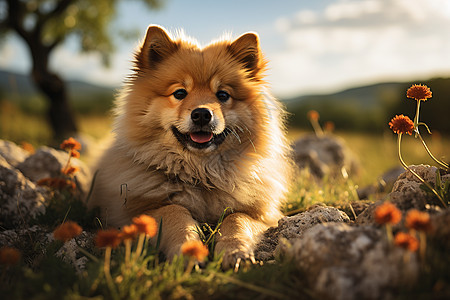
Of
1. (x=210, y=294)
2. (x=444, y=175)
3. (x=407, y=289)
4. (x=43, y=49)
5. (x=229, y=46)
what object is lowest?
(x=210, y=294)

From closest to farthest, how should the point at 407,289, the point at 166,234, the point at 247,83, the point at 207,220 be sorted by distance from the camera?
1. the point at 407,289
2. the point at 166,234
3. the point at 207,220
4. the point at 247,83

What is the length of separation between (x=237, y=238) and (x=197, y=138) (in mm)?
954

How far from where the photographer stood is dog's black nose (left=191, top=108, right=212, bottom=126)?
278 centimetres

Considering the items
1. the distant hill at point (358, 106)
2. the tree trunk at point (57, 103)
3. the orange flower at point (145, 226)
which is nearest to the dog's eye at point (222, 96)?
the orange flower at point (145, 226)

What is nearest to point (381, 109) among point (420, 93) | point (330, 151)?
point (330, 151)

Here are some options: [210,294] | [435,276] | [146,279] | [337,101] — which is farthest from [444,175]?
[337,101]

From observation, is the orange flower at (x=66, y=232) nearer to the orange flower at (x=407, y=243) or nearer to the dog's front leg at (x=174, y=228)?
the dog's front leg at (x=174, y=228)

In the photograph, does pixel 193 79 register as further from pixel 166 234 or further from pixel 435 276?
pixel 435 276

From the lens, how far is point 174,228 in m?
2.43

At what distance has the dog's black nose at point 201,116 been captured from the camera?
2.78 m

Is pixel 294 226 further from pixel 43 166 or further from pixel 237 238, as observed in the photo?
pixel 43 166

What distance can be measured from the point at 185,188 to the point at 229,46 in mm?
1395

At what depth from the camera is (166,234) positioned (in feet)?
7.95

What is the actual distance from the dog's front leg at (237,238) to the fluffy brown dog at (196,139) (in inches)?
0.9
